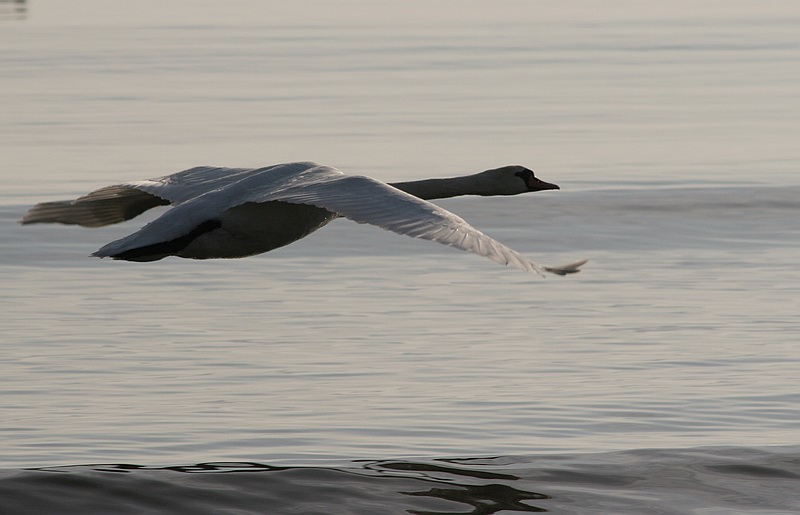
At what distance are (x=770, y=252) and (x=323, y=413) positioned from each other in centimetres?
736

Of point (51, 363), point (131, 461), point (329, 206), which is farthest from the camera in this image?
point (51, 363)

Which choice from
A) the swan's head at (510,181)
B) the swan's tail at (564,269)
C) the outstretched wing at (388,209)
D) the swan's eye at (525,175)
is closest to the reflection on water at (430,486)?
the outstretched wing at (388,209)

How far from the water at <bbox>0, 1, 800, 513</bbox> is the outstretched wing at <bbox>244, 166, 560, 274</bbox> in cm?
164

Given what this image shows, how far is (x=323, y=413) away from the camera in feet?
37.3

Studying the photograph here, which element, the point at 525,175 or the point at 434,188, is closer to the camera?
the point at 434,188

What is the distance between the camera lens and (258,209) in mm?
10570

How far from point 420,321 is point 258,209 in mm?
3829

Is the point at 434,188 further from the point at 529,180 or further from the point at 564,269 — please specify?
the point at 564,269

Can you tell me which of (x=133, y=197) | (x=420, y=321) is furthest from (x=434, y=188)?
(x=420, y=321)

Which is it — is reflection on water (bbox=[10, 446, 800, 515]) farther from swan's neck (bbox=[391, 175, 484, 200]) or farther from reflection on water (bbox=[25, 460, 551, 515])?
swan's neck (bbox=[391, 175, 484, 200])

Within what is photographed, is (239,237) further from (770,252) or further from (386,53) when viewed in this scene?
(386,53)

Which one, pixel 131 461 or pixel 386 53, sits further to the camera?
pixel 386 53

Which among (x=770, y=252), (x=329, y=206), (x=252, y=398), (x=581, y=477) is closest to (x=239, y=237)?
(x=329, y=206)

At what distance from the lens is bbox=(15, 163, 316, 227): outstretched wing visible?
1098 centimetres
